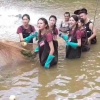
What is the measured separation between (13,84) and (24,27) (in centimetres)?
207

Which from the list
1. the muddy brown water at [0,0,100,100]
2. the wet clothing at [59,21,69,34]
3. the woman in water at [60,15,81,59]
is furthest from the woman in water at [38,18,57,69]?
the wet clothing at [59,21,69,34]

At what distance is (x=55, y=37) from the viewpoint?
684 centimetres

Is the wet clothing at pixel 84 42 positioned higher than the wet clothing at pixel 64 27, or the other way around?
the wet clothing at pixel 64 27

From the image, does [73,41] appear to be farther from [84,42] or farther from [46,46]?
[46,46]

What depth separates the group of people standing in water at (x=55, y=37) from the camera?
6.55 m

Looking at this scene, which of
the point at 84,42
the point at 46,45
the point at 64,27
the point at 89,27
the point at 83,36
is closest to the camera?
the point at 46,45

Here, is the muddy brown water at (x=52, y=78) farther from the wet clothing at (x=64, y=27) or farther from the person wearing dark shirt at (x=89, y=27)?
the wet clothing at (x=64, y=27)

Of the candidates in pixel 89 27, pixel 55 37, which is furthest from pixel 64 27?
pixel 55 37

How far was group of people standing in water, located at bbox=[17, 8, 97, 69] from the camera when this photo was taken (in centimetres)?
655

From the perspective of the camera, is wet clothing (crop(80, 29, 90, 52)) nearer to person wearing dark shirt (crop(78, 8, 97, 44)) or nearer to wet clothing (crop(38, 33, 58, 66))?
person wearing dark shirt (crop(78, 8, 97, 44))

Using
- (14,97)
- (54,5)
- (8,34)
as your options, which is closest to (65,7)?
(54,5)

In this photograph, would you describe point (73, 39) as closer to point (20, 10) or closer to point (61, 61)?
point (61, 61)

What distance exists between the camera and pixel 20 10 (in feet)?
42.5

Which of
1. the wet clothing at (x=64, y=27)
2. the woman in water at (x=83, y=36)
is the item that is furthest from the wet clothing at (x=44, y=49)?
the wet clothing at (x=64, y=27)
